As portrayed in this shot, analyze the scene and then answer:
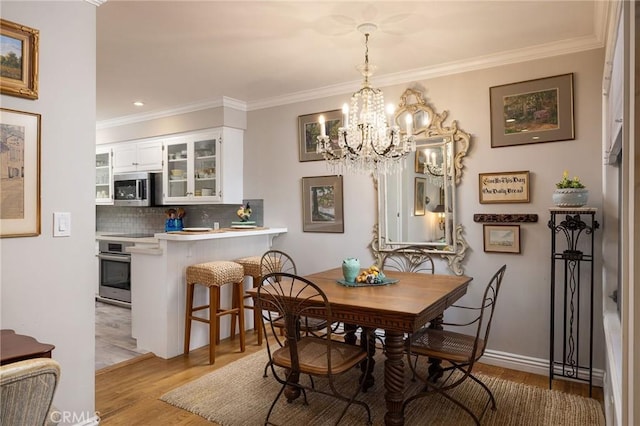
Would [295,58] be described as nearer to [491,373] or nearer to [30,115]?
[30,115]

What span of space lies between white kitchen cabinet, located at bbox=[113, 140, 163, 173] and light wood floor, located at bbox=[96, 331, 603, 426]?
269cm

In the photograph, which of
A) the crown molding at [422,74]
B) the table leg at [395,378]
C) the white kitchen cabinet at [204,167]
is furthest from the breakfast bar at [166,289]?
the table leg at [395,378]

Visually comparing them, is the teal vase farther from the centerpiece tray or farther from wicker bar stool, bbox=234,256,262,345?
wicker bar stool, bbox=234,256,262,345

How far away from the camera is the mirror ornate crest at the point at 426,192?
3.44 m

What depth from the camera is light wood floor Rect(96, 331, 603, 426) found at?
249 cm

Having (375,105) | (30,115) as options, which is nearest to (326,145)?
(375,105)

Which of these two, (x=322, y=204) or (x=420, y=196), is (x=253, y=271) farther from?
(x=420, y=196)

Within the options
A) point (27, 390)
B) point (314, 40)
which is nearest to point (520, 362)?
point (314, 40)

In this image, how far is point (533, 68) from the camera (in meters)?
3.15

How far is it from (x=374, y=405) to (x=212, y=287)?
159 cm

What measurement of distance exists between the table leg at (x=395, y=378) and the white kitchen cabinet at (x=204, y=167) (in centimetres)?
294

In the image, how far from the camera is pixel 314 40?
2.94 meters

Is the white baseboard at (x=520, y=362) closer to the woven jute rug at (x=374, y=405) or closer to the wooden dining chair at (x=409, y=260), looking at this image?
the woven jute rug at (x=374, y=405)

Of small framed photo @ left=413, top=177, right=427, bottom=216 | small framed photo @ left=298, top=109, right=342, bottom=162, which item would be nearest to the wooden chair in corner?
small framed photo @ left=413, top=177, right=427, bottom=216
